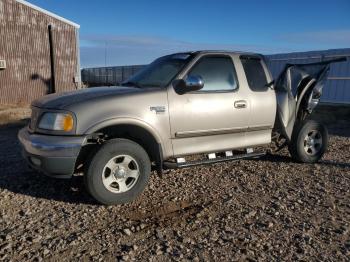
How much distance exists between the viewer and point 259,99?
5.60m

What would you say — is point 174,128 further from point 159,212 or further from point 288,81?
point 288,81

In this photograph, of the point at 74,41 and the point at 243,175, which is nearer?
the point at 243,175

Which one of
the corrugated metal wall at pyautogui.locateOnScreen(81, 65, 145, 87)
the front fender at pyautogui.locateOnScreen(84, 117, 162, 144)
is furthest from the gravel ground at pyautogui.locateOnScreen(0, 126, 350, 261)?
the corrugated metal wall at pyautogui.locateOnScreen(81, 65, 145, 87)

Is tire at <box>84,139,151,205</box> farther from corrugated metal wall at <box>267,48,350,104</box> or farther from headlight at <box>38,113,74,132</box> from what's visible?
corrugated metal wall at <box>267,48,350,104</box>

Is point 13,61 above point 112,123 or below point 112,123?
above

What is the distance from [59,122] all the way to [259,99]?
288cm

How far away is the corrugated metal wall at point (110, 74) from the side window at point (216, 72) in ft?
80.9

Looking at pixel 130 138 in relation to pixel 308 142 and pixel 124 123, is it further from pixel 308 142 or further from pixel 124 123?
pixel 308 142

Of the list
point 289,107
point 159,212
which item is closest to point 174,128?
point 159,212

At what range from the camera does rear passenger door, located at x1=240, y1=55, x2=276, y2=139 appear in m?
5.56

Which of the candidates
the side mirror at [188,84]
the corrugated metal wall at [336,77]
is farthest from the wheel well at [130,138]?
the corrugated metal wall at [336,77]

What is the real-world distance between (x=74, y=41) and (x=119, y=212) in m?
16.6

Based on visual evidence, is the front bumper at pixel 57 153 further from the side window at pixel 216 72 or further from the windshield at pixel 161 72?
the side window at pixel 216 72

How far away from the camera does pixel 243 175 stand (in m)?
5.80
